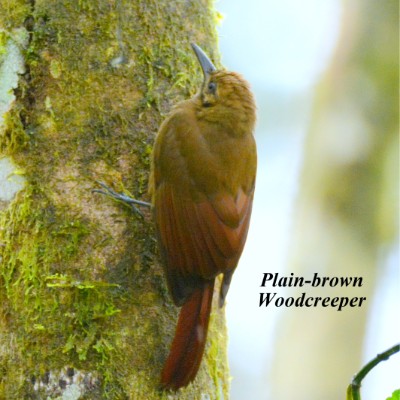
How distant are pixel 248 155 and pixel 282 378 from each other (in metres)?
3.27

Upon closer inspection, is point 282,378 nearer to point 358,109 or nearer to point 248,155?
point 358,109

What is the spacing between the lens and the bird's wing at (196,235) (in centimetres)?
287

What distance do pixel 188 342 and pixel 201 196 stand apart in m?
0.59

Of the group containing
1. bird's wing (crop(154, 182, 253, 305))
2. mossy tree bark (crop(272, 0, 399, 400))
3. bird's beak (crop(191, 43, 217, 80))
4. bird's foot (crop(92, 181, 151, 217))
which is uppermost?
bird's beak (crop(191, 43, 217, 80))

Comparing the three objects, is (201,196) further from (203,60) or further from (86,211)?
(203,60)

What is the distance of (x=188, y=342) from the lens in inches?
110

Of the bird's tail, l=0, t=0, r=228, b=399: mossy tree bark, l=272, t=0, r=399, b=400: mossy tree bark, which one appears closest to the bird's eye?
l=0, t=0, r=228, b=399: mossy tree bark

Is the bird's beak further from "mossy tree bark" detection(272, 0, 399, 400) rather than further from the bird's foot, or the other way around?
"mossy tree bark" detection(272, 0, 399, 400)

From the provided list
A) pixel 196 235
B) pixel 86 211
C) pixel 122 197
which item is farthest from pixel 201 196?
pixel 86 211

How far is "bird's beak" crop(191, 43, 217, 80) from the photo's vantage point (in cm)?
328

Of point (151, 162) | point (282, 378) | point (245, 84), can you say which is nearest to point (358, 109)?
point (282, 378)

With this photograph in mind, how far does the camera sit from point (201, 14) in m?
3.42

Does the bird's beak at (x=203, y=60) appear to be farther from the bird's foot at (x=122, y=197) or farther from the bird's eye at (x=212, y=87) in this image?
the bird's foot at (x=122, y=197)

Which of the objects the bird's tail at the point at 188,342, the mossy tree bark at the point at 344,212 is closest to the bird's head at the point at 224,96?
the bird's tail at the point at 188,342
